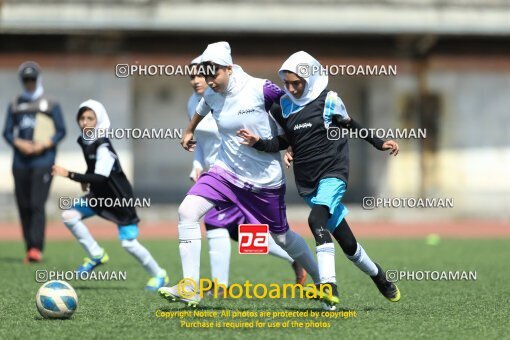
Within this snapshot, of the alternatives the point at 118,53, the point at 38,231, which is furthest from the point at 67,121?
the point at 38,231

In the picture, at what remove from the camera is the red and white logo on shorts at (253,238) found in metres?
8.79

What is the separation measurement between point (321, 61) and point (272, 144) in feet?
53.2

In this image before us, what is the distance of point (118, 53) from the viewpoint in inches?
957

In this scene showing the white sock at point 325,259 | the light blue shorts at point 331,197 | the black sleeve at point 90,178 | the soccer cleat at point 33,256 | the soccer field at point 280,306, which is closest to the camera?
the soccer field at point 280,306

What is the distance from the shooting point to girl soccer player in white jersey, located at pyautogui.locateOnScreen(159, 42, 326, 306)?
8547mm

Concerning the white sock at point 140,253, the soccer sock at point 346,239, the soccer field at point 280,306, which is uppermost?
the soccer sock at point 346,239

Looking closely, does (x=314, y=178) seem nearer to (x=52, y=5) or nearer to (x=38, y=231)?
(x=38, y=231)

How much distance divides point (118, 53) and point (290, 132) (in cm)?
1636

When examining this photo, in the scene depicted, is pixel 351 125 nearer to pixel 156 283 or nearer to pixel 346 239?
pixel 346 239

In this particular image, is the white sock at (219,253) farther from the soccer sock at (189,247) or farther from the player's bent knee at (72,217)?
the player's bent knee at (72,217)

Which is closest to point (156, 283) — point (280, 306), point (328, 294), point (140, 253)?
point (140, 253)

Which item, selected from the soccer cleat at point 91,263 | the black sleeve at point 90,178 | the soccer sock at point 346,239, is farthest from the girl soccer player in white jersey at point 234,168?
the soccer cleat at point 91,263

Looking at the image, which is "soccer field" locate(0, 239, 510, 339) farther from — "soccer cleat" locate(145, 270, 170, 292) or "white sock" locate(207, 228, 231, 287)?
"white sock" locate(207, 228, 231, 287)

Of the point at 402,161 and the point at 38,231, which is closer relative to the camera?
the point at 38,231
